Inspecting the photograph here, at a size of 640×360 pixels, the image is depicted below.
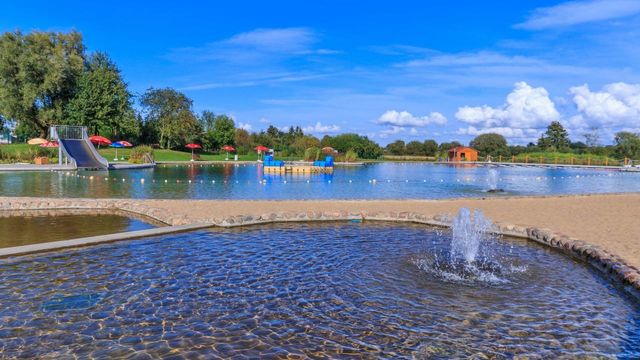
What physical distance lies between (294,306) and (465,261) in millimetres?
3824

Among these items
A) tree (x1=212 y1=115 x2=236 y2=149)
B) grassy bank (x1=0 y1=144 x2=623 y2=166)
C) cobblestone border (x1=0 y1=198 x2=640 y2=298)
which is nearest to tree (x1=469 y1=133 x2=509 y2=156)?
grassy bank (x1=0 y1=144 x2=623 y2=166)

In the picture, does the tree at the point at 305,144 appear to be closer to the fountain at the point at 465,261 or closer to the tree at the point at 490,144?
the tree at the point at 490,144

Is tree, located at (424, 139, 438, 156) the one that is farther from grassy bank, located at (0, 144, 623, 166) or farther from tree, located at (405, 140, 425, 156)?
grassy bank, located at (0, 144, 623, 166)

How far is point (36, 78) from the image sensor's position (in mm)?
46812

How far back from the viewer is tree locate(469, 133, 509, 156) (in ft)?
277

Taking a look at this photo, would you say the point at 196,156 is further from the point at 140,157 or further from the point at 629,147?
the point at 629,147

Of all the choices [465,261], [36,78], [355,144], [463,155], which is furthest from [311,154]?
[465,261]

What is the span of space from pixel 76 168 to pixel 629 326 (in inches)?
1316

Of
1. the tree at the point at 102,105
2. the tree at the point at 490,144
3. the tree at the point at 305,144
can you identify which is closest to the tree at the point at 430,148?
the tree at the point at 490,144

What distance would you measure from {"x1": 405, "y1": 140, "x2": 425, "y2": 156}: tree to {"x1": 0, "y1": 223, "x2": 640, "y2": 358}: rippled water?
8198 centimetres

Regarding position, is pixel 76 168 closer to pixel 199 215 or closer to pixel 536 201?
pixel 199 215

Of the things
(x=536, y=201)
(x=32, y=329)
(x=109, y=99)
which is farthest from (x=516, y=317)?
(x=109, y=99)

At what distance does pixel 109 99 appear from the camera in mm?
51250

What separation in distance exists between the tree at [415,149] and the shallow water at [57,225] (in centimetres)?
8008
